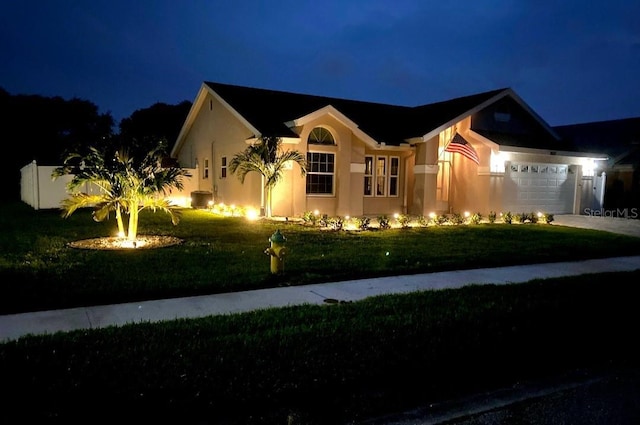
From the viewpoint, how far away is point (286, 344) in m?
4.63

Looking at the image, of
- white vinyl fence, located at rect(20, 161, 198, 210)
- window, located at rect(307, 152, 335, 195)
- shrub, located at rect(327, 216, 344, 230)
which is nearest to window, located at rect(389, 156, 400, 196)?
window, located at rect(307, 152, 335, 195)

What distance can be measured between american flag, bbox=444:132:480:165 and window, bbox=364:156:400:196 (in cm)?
209

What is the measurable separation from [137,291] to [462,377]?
4.31 metres

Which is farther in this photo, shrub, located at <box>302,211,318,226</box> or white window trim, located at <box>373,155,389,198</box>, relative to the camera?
white window trim, located at <box>373,155,389,198</box>

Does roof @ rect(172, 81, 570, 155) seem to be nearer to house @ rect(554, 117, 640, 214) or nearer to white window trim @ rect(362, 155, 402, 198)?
white window trim @ rect(362, 155, 402, 198)

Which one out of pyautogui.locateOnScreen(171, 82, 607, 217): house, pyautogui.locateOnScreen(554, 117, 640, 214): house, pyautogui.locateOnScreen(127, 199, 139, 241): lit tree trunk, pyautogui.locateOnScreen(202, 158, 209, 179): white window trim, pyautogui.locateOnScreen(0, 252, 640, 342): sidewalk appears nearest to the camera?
pyautogui.locateOnScreen(0, 252, 640, 342): sidewalk

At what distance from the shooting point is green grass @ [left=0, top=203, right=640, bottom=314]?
6.79 meters

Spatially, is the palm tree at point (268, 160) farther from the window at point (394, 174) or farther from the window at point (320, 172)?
the window at point (394, 174)

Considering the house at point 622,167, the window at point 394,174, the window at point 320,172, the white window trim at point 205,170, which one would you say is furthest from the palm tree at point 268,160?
the house at point 622,167

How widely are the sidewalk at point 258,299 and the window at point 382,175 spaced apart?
32.5 ft

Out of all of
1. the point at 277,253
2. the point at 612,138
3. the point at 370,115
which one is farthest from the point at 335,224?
the point at 612,138

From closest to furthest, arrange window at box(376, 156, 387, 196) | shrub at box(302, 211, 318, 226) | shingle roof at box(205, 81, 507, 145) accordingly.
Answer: shrub at box(302, 211, 318, 226)
shingle roof at box(205, 81, 507, 145)
window at box(376, 156, 387, 196)

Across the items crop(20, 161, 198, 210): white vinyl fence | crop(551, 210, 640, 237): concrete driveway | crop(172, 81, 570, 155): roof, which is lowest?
crop(551, 210, 640, 237): concrete driveway

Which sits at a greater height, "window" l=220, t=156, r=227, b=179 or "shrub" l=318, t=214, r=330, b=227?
"window" l=220, t=156, r=227, b=179
